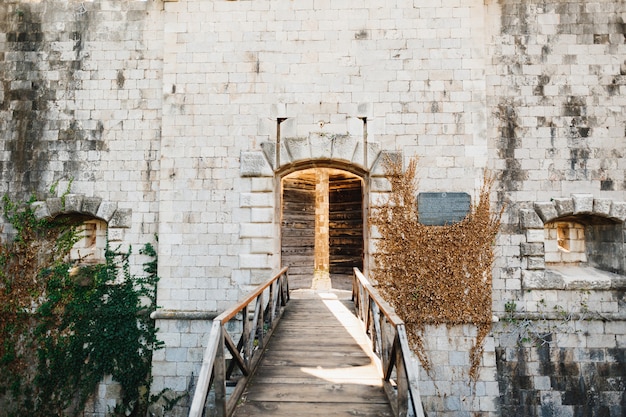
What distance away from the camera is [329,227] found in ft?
28.0

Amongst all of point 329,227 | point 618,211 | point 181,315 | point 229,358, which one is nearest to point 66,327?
point 181,315

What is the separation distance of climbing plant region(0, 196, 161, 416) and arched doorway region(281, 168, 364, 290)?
3336mm

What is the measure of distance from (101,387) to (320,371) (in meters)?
4.13

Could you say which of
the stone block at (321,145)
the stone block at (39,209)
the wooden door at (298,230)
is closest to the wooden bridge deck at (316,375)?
the stone block at (321,145)

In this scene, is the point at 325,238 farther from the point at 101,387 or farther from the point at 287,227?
the point at 101,387

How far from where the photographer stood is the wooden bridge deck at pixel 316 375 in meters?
3.02

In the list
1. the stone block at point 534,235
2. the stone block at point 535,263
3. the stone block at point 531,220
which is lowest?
the stone block at point 535,263

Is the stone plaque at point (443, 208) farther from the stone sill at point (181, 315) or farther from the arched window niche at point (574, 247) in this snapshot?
the stone sill at point (181, 315)

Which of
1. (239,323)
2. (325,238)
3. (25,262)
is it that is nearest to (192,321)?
(239,323)

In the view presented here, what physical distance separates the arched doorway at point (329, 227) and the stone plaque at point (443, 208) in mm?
2637

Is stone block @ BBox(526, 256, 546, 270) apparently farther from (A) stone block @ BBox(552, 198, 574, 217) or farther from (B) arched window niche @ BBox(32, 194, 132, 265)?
(B) arched window niche @ BBox(32, 194, 132, 265)

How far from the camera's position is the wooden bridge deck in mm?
3021

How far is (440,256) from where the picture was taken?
5340mm

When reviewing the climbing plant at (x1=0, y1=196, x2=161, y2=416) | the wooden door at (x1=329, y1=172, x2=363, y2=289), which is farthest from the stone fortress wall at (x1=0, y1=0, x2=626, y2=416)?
the wooden door at (x1=329, y1=172, x2=363, y2=289)
